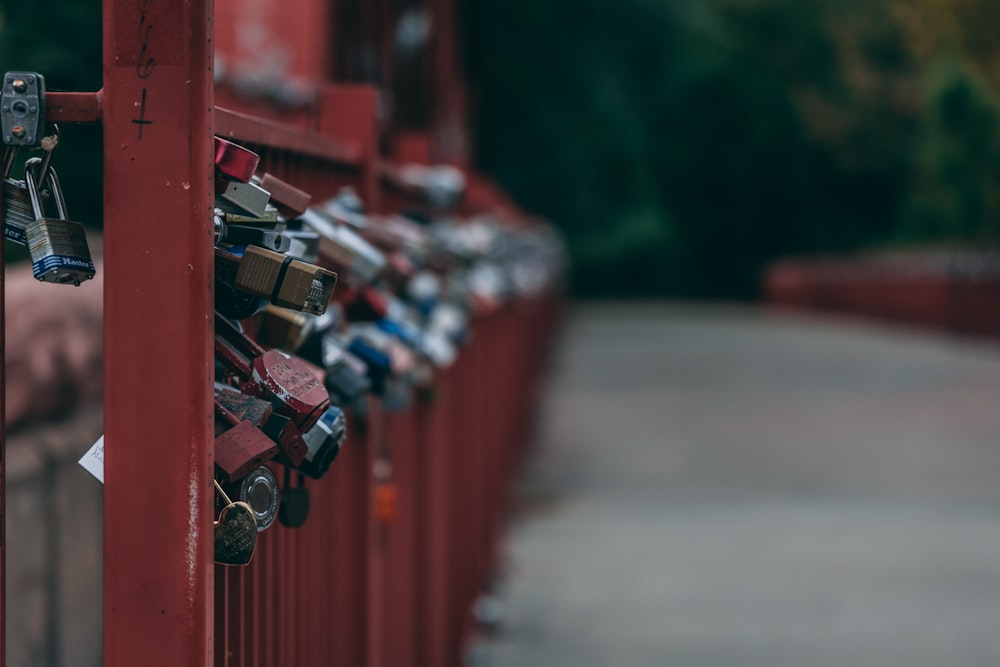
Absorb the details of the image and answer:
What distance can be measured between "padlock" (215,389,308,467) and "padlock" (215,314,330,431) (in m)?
0.01

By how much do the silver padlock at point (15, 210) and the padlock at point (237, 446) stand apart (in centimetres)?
32

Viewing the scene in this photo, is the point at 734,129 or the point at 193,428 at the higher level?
the point at 193,428

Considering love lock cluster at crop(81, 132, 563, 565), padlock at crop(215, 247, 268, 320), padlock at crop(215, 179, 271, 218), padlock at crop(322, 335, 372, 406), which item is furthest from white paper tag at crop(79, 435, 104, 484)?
padlock at crop(322, 335, 372, 406)

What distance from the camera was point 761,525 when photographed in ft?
28.0

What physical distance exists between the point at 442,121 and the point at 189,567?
1631 centimetres

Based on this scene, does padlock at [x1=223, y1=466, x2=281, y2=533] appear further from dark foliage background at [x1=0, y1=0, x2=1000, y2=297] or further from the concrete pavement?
dark foliage background at [x1=0, y1=0, x2=1000, y2=297]

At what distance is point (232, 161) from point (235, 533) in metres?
0.46

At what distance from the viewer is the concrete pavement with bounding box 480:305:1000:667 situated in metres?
5.96

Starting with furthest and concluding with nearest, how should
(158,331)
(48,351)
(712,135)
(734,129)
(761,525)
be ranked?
(712,135)
(734,129)
(761,525)
(48,351)
(158,331)

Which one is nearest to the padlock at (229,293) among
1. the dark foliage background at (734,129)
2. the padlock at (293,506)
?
the padlock at (293,506)

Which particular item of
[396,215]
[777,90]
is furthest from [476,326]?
[777,90]

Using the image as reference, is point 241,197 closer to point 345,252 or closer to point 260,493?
point 260,493

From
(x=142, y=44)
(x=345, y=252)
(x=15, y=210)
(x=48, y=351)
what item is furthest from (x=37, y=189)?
(x=48, y=351)

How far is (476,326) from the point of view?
596cm
